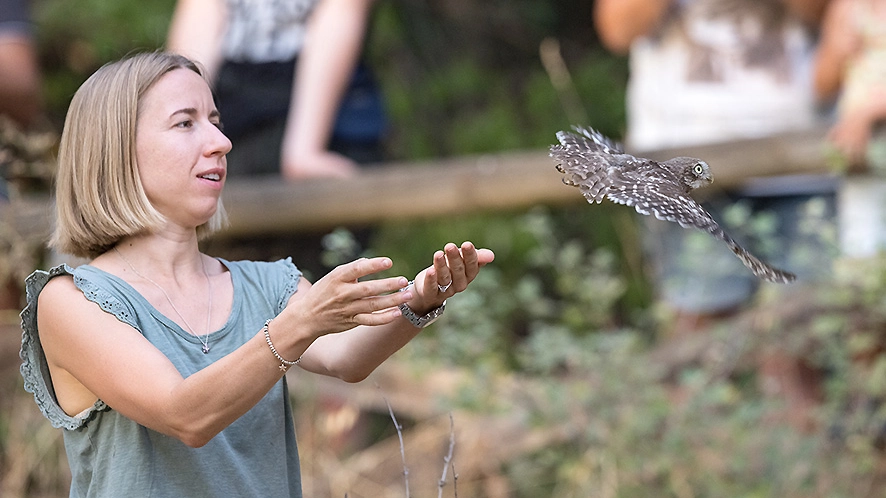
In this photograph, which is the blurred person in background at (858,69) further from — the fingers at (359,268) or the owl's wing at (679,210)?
the fingers at (359,268)

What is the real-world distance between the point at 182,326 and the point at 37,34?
3798 millimetres

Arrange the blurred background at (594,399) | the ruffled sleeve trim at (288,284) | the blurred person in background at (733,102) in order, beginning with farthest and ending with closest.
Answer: the blurred person in background at (733,102), the blurred background at (594,399), the ruffled sleeve trim at (288,284)

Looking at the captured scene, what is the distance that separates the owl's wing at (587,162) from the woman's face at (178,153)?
1.59ft

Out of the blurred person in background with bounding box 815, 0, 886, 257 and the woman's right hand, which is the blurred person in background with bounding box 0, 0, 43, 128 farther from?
the blurred person in background with bounding box 815, 0, 886, 257

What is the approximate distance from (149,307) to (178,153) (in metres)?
0.22

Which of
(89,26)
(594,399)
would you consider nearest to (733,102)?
(594,399)

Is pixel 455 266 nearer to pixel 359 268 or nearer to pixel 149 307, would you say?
pixel 359 268

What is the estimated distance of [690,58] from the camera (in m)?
3.29

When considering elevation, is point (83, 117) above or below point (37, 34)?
below

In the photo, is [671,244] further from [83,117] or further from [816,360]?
[83,117]

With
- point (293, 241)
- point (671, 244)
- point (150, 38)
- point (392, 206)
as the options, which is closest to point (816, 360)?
point (671, 244)

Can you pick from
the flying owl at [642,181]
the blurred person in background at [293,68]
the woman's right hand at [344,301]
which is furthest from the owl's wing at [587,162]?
the blurred person in background at [293,68]

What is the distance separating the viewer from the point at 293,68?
313 centimetres

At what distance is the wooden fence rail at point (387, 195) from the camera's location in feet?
10.7
